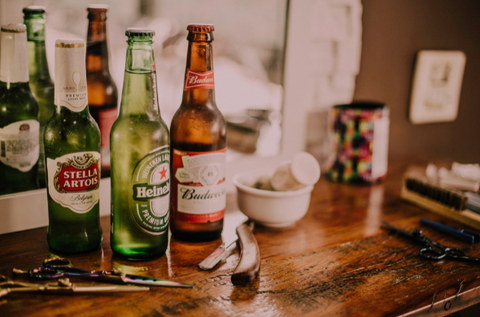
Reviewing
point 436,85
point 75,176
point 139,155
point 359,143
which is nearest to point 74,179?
point 75,176

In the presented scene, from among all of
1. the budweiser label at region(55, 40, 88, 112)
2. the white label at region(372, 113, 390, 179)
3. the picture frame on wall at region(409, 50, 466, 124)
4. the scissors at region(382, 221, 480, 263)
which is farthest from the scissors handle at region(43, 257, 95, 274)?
the picture frame on wall at region(409, 50, 466, 124)

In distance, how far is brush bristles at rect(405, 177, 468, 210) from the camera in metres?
0.98

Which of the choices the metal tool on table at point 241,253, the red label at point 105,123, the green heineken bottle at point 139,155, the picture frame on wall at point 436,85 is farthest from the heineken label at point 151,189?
the picture frame on wall at point 436,85

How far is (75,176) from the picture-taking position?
0.69m

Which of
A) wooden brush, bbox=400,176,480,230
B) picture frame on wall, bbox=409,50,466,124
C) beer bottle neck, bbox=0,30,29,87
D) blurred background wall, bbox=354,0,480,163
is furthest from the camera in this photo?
picture frame on wall, bbox=409,50,466,124

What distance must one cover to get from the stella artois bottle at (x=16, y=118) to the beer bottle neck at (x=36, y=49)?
53 mm

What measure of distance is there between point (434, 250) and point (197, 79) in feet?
1.82

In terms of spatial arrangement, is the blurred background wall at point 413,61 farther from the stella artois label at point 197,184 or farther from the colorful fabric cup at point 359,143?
the stella artois label at point 197,184

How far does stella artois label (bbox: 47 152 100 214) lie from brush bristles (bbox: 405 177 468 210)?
2.58 ft

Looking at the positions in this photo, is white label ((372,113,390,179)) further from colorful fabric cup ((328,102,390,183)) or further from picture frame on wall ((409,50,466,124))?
picture frame on wall ((409,50,466,124))

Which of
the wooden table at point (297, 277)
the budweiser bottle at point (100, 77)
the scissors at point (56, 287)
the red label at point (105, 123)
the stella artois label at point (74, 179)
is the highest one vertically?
the budweiser bottle at point (100, 77)

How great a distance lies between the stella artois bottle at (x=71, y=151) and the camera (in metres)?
0.66

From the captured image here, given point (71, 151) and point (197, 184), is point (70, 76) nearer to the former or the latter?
point (71, 151)

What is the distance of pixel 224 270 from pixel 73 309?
0.25 meters
